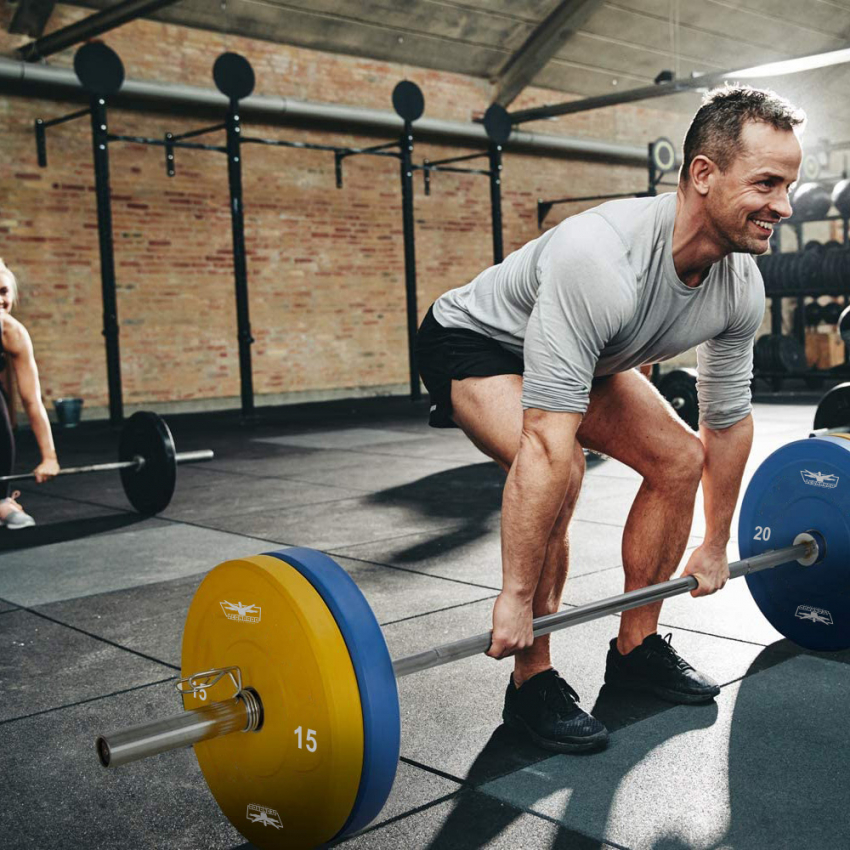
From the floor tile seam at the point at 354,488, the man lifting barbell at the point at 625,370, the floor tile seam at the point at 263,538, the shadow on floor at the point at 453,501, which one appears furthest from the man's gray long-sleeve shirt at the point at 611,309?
the floor tile seam at the point at 354,488

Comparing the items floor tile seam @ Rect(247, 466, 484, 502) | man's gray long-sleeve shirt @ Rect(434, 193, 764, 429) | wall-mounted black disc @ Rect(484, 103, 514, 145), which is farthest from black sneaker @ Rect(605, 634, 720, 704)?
wall-mounted black disc @ Rect(484, 103, 514, 145)

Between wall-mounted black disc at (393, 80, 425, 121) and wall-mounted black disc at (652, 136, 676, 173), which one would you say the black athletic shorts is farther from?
wall-mounted black disc at (652, 136, 676, 173)

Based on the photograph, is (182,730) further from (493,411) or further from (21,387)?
(21,387)

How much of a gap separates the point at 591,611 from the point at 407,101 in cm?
750

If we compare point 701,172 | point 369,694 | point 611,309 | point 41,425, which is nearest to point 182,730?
point 369,694

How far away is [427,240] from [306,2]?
253 centimetres

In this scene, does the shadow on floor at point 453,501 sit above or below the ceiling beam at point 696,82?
below

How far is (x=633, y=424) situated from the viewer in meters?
1.87

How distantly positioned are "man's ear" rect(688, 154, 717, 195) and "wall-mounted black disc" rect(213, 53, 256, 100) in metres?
6.32

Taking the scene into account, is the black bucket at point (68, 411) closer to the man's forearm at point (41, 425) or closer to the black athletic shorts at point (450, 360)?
the man's forearm at point (41, 425)

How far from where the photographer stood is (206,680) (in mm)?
1455

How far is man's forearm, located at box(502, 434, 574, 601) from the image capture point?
1516 millimetres

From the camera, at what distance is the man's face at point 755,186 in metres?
1.51

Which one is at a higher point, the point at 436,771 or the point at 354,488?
the point at 436,771
